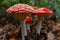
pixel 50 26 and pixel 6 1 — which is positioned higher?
pixel 6 1

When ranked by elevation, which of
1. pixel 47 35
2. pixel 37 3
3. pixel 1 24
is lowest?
pixel 47 35

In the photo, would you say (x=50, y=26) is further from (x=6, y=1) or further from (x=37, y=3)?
(x=6, y=1)

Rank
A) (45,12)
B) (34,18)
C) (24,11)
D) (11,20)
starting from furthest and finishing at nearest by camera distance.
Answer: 1. (11,20)
2. (34,18)
3. (45,12)
4. (24,11)

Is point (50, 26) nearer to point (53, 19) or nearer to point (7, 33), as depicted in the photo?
point (53, 19)

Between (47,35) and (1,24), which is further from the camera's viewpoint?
(1,24)

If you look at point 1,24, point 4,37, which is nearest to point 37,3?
Result: point 1,24

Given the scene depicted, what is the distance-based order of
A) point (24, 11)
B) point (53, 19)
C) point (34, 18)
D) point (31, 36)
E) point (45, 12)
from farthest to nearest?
point (53, 19) < point (34, 18) < point (31, 36) < point (45, 12) < point (24, 11)

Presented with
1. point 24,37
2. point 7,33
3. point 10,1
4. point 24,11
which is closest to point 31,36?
point 24,37

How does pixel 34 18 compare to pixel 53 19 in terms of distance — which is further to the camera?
pixel 53 19

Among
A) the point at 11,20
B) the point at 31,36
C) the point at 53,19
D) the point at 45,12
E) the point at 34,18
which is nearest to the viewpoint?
the point at 45,12
